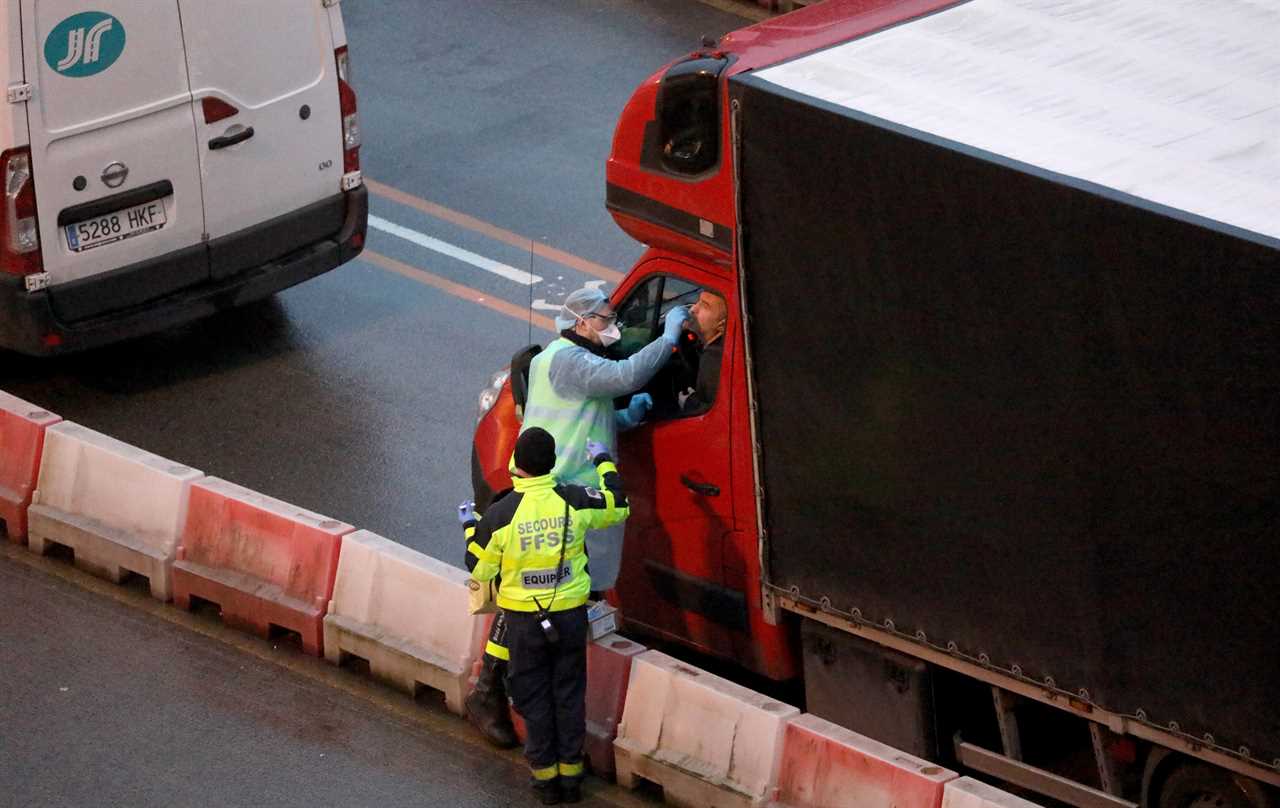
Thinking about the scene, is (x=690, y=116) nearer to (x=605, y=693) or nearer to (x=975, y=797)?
(x=605, y=693)

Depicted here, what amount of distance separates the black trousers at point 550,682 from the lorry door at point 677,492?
21.6 inches

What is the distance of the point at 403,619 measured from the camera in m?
9.10

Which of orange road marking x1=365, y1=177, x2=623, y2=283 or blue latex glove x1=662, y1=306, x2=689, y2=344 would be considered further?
orange road marking x1=365, y1=177, x2=623, y2=283

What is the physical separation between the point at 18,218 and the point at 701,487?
4.38 metres

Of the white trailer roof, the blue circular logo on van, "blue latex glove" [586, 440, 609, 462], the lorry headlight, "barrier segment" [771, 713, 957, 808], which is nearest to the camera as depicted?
the white trailer roof

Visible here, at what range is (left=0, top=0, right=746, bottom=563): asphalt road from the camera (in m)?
11.2

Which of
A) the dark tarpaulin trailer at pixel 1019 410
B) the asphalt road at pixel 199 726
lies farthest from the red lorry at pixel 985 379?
the asphalt road at pixel 199 726

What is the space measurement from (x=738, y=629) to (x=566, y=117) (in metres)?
7.40

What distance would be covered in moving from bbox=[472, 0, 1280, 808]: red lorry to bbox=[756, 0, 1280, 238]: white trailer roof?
15mm

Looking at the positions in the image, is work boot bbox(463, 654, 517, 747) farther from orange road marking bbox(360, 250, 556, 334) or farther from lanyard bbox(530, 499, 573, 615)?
orange road marking bbox(360, 250, 556, 334)

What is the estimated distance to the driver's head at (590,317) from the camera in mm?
8469

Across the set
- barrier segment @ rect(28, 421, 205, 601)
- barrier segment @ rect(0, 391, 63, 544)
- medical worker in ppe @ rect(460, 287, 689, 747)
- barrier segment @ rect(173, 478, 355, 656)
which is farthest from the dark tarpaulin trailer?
barrier segment @ rect(0, 391, 63, 544)

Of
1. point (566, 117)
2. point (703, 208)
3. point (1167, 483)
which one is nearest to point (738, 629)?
point (703, 208)

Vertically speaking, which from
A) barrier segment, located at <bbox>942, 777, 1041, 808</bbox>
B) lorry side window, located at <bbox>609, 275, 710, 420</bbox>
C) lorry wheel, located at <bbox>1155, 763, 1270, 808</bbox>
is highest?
lorry side window, located at <bbox>609, 275, 710, 420</bbox>
